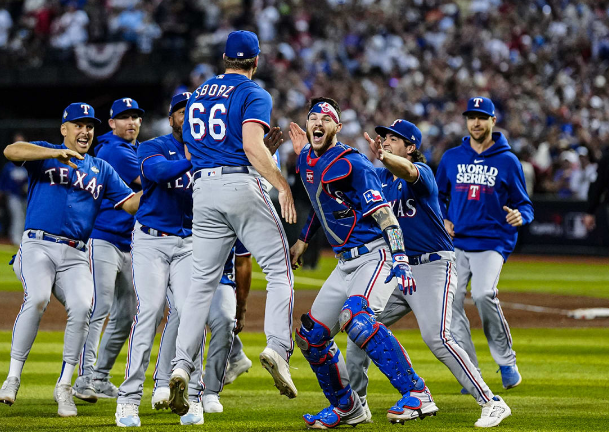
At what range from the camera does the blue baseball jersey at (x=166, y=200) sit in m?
6.86

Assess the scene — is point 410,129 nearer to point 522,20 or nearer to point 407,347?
point 407,347

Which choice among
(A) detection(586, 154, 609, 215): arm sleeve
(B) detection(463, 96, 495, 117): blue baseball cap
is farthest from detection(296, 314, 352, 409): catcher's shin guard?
(A) detection(586, 154, 609, 215): arm sleeve

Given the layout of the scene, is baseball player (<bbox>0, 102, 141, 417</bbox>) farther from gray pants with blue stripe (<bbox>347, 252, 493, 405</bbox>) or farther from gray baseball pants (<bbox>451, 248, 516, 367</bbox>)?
gray baseball pants (<bbox>451, 248, 516, 367</bbox>)

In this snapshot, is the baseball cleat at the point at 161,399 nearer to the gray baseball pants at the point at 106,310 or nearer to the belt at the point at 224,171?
the belt at the point at 224,171

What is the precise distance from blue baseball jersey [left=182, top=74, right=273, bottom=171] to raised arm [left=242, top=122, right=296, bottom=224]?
0.08 meters

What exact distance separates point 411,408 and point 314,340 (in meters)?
0.74

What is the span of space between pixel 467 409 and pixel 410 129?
211cm

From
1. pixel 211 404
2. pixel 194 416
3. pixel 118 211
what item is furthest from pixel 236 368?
pixel 194 416

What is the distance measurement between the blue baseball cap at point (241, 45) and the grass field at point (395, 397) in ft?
7.83

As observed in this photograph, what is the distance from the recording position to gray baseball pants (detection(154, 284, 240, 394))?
22.4ft

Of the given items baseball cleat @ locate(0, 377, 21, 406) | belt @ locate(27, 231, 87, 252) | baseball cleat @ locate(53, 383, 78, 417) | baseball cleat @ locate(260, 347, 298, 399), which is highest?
belt @ locate(27, 231, 87, 252)

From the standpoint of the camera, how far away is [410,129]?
6883mm

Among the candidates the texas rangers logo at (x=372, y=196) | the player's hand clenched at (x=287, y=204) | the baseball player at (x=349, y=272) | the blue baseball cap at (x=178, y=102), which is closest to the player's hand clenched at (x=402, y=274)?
the baseball player at (x=349, y=272)

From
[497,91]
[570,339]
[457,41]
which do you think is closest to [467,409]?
[570,339]
